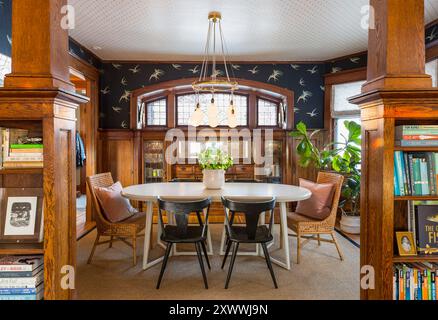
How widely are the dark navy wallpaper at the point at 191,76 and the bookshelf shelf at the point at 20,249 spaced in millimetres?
3894

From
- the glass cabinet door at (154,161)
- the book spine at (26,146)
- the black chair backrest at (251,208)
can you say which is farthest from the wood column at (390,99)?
the glass cabinet door at (154,161)

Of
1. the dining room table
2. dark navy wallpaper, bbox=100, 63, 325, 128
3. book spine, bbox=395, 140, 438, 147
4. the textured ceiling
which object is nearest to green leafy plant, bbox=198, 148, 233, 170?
the dining room table

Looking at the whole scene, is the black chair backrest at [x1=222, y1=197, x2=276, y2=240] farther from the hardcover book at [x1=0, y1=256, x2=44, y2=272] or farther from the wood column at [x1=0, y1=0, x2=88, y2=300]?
the hardcover book at [x1=0, y1=256, x2=44, y2=272]

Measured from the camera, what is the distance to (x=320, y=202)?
3344 millimetres

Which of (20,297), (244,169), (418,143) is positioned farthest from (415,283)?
(244,169)

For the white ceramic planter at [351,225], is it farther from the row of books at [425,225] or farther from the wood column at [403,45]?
the wood column at [403,45]

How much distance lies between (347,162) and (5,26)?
4596 mm

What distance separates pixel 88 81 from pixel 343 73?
14.5ft

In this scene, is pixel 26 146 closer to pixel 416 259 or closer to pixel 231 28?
pixel 416 259

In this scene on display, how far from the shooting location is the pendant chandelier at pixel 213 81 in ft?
10.5

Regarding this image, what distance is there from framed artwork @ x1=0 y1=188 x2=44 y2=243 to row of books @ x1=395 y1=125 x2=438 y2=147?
2135 millimetres

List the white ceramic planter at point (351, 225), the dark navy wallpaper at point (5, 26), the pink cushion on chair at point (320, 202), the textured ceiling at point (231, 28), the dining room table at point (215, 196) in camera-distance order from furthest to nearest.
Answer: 1. the white ceramic planter at point (351, 225)
2. the pink cushion on chair at point (320, 202)
3. the textured ceiling at point (231, 28)
4. the dining room table at point (215, 196)
5. the dark navy wallpaper at point (5, 26)

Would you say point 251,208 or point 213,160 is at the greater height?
point 213,160

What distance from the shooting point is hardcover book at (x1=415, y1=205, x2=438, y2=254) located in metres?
1.70
